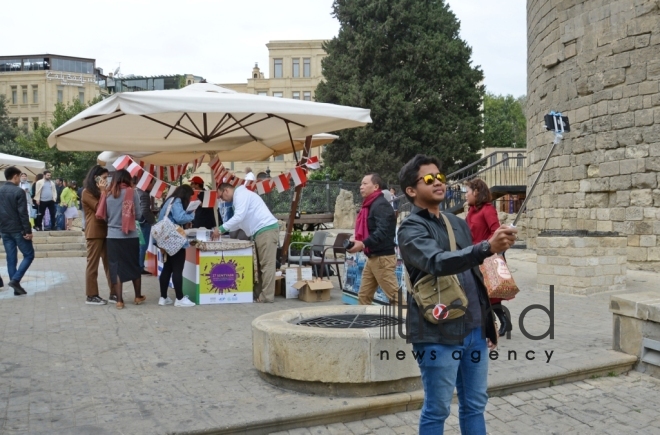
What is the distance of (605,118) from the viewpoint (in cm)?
1345

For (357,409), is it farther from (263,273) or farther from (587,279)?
(587,279)

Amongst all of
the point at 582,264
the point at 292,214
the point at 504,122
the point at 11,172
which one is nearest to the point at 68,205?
the point at 11,172

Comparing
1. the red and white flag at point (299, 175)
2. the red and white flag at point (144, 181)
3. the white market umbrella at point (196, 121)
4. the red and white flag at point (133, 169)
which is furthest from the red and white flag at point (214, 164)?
the red and white flag at point (299, 175)

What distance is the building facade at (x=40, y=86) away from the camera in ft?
218

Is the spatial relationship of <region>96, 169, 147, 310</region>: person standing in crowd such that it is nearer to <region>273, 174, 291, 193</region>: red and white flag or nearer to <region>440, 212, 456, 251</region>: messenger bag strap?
<region>273, 174, 291, 193</region>: red and white flag

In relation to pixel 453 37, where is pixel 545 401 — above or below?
below

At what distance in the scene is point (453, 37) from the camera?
3594 centimetres

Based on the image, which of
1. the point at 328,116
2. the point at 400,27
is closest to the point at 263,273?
the point at 328,116

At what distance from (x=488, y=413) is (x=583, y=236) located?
5.86 m

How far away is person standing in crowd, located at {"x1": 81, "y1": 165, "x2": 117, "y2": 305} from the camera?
845 cm

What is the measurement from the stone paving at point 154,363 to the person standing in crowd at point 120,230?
455 mm

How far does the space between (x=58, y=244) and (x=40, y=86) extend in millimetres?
56467

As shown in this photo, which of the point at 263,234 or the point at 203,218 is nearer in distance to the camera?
the point at 263,234

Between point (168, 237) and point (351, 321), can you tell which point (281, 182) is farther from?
point (351, 321)
